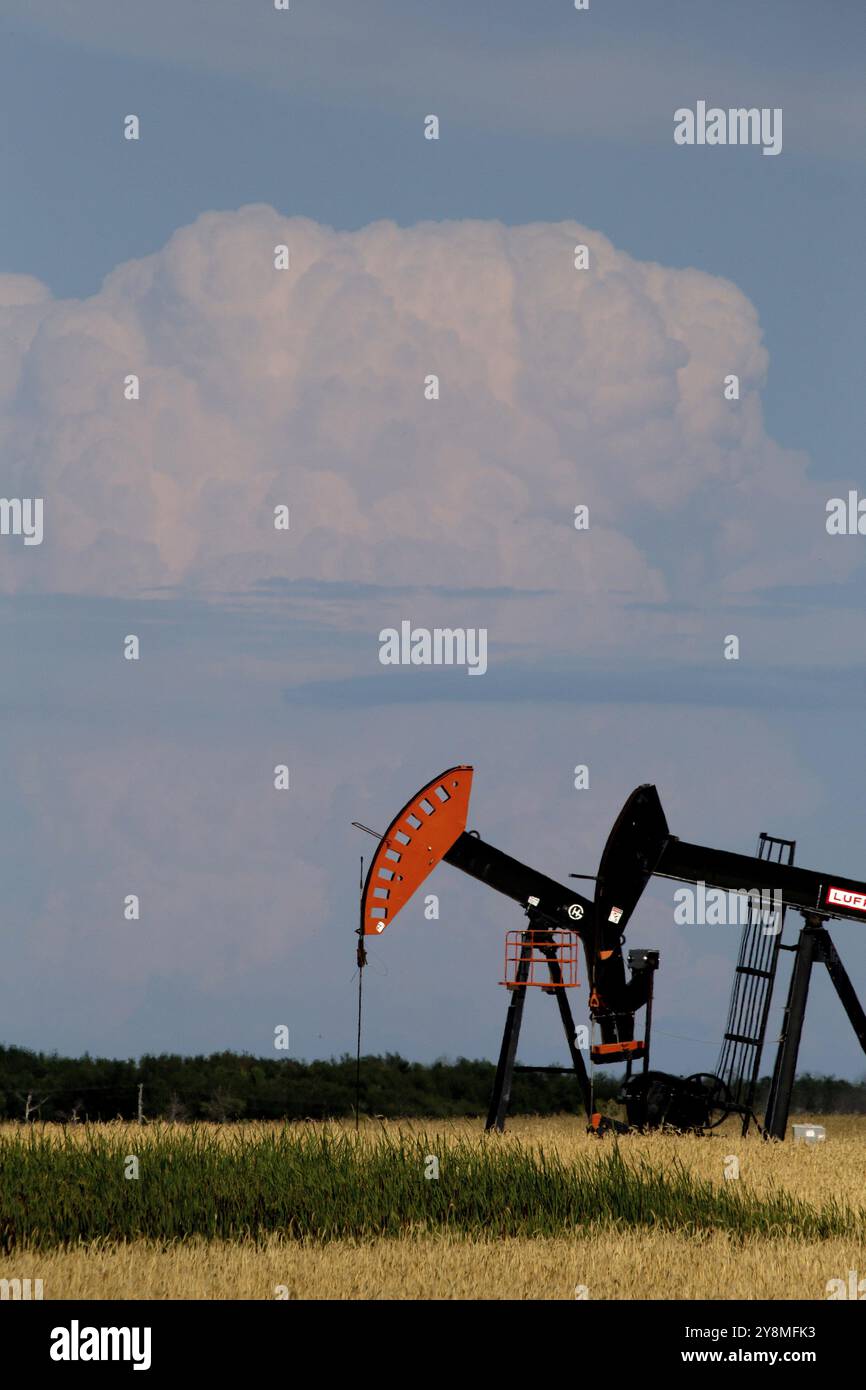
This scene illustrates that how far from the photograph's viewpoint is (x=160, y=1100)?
108 feet

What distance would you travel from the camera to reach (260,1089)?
34.5 meters

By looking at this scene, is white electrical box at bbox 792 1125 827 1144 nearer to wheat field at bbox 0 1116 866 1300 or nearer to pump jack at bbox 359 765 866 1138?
pump jack at bbox 359 765 866 1138

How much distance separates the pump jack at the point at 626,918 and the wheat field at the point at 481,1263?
14.6 ft

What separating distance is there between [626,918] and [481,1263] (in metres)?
8.65

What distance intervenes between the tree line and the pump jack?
8226 millimetres

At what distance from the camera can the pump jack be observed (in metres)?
21.2

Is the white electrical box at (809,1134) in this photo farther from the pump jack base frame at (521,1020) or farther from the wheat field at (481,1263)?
the wheat field at (481,1263)

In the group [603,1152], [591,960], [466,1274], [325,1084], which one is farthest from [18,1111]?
[466,1274]

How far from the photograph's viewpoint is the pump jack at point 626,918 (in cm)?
2123

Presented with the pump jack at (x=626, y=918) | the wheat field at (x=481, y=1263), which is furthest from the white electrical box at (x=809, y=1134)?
the wheat field at (x=481, y=1263)

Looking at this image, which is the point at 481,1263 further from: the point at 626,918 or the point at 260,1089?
the point at 260,1089

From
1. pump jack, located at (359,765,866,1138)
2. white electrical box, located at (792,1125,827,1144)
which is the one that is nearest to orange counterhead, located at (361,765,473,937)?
pump jack, located at (359,765,866,1138)

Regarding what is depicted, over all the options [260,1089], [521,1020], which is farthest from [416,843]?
[260,1089]
